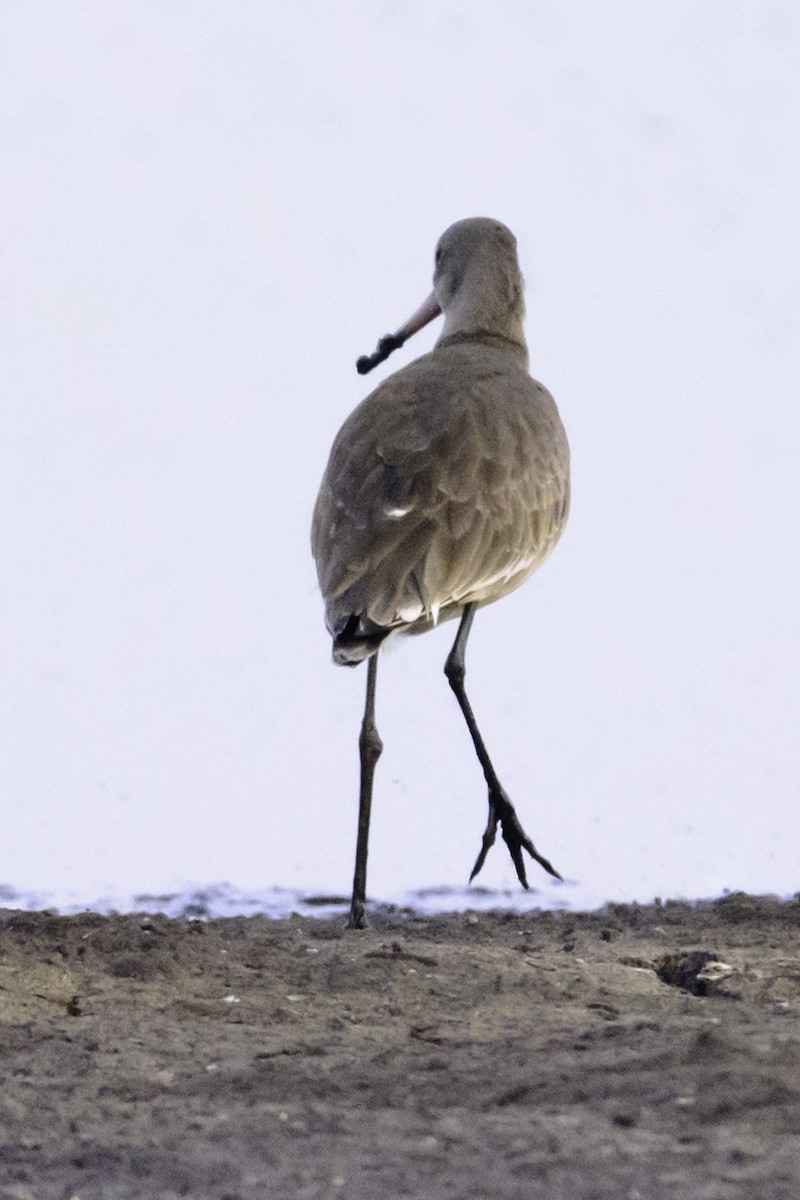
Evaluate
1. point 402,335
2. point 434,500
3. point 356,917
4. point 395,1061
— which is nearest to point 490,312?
point 402,335

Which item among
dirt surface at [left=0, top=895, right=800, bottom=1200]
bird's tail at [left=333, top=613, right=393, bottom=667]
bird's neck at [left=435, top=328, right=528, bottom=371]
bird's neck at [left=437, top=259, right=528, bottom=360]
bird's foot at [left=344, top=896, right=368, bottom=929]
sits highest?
bird's neck at [left=437, top=259, right=528, bottom=360]

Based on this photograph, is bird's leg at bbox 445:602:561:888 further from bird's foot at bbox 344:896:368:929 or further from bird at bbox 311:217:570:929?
bird's foot at bbox 344:896:368:929

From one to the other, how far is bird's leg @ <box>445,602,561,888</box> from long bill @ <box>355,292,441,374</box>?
9.46 feet

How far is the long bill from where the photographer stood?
1017 cm

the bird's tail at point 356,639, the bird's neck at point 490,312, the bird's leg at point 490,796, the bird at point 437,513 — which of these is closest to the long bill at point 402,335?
the bird's neck at point 490,312

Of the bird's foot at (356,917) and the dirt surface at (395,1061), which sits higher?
the bird's foot at (356,917)

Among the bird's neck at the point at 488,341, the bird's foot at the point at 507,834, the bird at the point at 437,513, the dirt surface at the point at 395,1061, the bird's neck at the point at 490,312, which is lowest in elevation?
the dirt surface at the point at 395,1061

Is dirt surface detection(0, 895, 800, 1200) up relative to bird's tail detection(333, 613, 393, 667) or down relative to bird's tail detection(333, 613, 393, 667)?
down

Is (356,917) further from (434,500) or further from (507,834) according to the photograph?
(434,500)

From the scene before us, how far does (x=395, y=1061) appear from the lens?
475cm

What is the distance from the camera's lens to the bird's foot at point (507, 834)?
25.2 feet

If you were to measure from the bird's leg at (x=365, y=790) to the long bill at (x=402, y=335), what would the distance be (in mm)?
3262

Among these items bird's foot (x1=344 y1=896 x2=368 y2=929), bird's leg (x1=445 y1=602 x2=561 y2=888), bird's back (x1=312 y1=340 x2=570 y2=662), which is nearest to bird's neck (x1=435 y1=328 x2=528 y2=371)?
bird's back (x1=312 y1=340 x2=570 y2=662)

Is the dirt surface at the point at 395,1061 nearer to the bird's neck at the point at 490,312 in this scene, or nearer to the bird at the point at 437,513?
the bird at the point at 437,513
